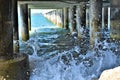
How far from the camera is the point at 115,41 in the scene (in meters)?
12.0

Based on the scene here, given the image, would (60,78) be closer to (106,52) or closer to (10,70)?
(10,70)

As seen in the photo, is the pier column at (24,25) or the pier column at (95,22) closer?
the pier column at (95,22)

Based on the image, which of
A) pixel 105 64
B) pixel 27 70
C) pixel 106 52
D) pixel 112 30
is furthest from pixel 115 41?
pixel 27 70

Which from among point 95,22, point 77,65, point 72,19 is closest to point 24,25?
point 72,19

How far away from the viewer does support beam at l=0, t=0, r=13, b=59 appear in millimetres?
5773

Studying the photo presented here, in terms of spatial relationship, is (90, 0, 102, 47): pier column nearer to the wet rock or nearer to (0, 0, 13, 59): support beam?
(0, 0, 13, 59): support beam

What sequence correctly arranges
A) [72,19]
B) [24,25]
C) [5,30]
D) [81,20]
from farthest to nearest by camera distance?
1. [72,19]
2. [24,25]
3. [81,20]
4. [5,30]

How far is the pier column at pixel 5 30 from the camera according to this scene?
5773 mm

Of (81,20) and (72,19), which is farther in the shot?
(72,19)

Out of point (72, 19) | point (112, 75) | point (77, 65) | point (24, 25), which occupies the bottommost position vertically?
point (77, 65)

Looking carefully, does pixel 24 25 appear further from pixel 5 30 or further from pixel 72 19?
pixel 5 30

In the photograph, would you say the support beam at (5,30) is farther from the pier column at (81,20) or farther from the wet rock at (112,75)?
the pier column at (81,20)

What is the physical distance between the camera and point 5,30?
580 centimetres

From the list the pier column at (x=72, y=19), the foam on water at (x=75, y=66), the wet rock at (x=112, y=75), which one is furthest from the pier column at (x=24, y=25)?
the wet rock at (x=112, y=75)
